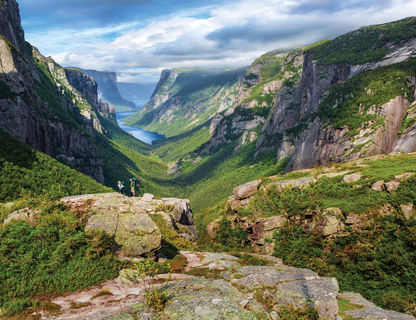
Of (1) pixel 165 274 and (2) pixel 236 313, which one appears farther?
(1) pixel 165 274

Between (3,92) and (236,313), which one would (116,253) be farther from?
A: (3,92)

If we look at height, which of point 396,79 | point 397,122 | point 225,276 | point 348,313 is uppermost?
point 396,79

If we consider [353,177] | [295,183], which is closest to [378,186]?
[353,177]

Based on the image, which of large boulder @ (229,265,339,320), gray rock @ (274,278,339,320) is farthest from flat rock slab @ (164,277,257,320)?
gray rock @ (274,278,339,320)

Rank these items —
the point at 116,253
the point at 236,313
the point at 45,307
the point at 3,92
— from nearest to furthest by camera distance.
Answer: the point at 236,313 < the point at 45,307 < the point at 116,253 < the point at 3,92

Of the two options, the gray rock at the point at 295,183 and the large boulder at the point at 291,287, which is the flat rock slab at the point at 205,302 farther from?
the gray rock at the point at 295,183

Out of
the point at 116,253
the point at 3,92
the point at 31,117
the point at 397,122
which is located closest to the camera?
the point at 116,253

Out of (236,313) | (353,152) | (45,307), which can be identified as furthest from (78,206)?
(353,152)

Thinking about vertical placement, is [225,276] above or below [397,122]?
below
